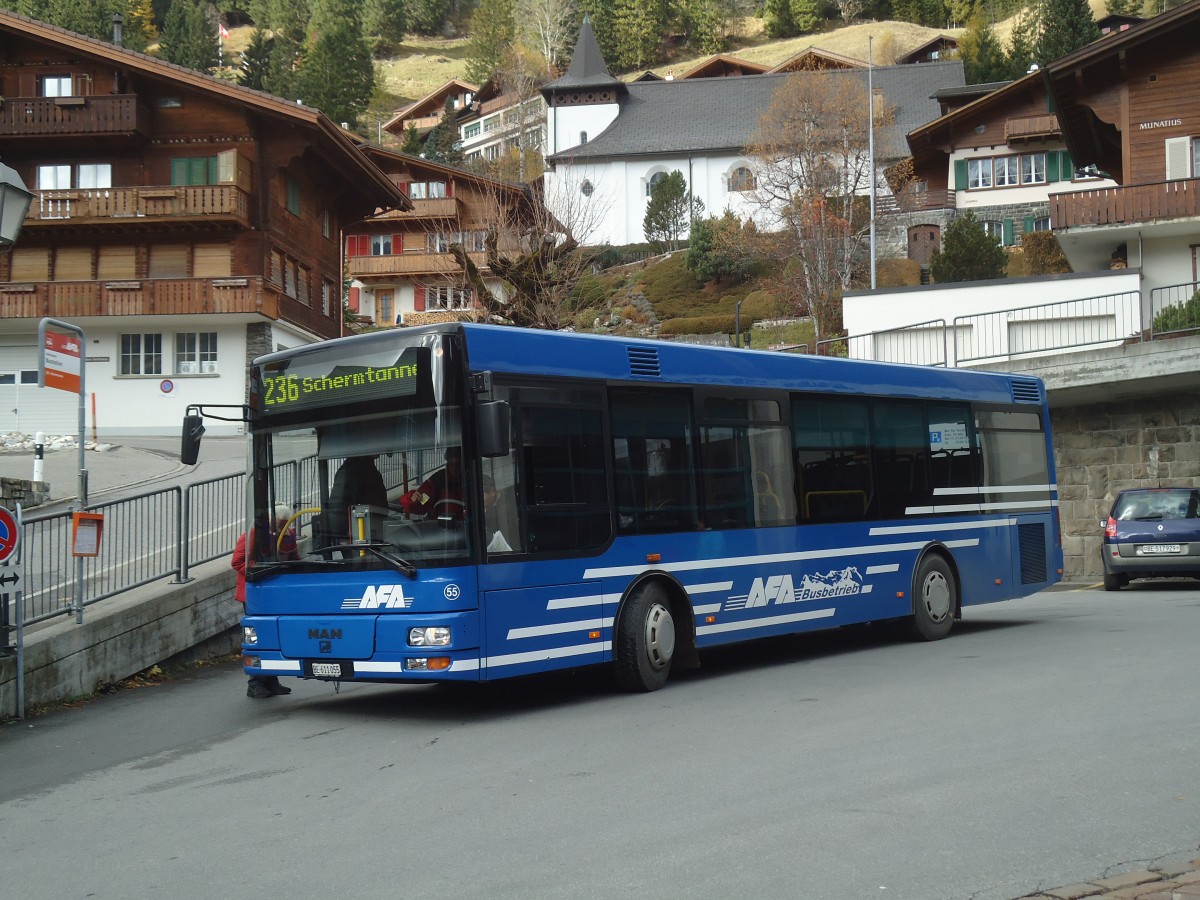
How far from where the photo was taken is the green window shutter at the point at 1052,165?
68875mm

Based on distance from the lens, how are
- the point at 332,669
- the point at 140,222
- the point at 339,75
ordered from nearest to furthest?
the point at 332,669, the point at 140,222, the point at 339,75

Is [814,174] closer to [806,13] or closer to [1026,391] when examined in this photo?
[1026,391]

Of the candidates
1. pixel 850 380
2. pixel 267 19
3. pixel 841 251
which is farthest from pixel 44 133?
pixel 267 19

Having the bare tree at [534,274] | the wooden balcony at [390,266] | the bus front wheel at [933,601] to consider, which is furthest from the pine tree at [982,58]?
the bus front wheel at [933,601]

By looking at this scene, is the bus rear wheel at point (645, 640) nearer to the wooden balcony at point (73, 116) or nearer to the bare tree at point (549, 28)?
the wooden balcony at point (73, 116)

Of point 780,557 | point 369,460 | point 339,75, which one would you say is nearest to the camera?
point 369,460

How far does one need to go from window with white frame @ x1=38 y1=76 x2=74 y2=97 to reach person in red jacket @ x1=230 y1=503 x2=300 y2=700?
1440 inches

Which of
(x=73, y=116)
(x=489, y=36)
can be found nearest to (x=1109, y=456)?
(x=73, y=116)

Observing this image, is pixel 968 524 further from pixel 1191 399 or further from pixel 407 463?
pixel 1191 399

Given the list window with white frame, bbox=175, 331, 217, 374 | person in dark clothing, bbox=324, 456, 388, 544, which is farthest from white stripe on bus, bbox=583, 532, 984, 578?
window with white frame, bbox=175, 331, 217, 374

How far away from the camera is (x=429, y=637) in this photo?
9539 mm

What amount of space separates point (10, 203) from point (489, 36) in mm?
140901

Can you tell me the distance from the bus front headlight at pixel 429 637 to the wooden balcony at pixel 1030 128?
6368cm

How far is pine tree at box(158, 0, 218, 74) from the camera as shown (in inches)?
4624
